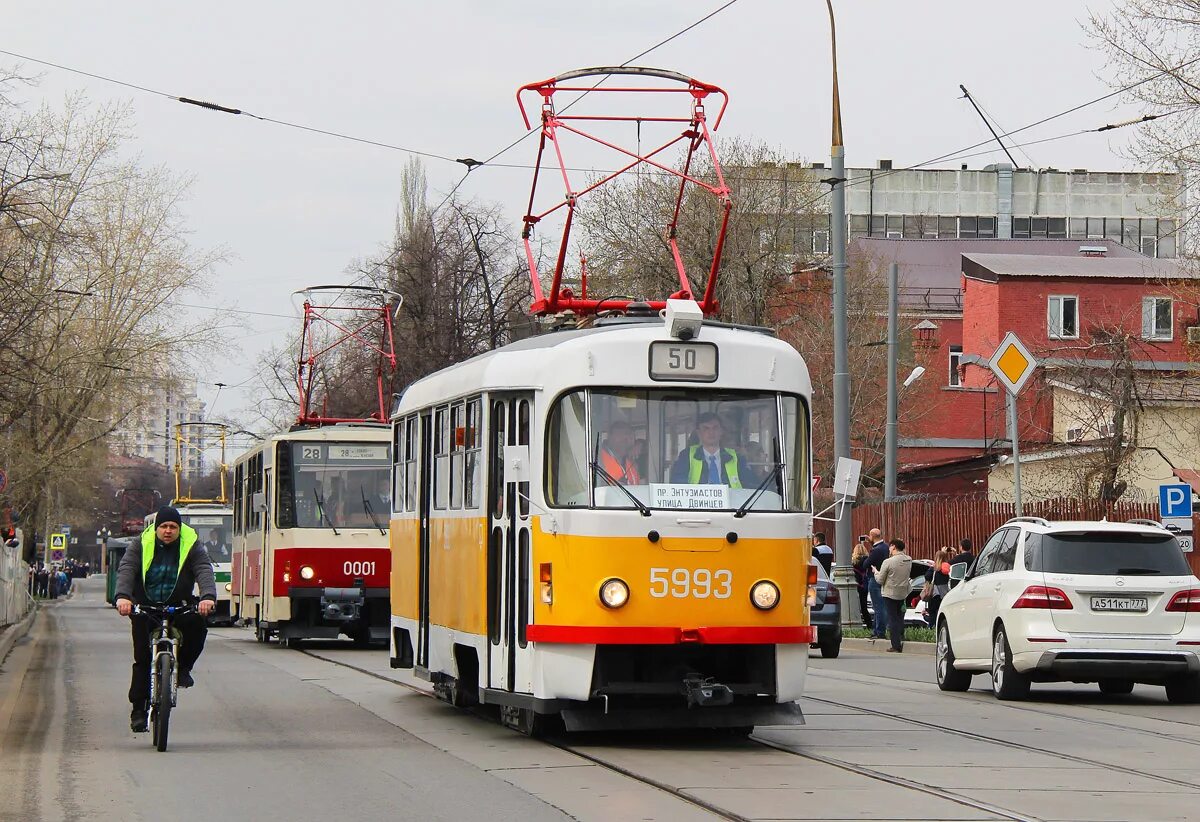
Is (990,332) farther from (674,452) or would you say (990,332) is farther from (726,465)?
(674,452)

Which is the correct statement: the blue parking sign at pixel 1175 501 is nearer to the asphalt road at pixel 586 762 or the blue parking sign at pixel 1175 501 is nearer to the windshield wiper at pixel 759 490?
the asphalt road at pixel 586 762

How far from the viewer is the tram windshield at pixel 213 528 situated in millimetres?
44438

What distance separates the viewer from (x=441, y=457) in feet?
50.2

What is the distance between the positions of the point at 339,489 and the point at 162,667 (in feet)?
49.4

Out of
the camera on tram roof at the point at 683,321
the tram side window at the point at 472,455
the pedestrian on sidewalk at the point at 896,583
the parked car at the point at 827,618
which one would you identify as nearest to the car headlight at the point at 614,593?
the camera on tram roof at the point at 683,321

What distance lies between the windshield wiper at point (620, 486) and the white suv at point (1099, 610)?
20.5ft

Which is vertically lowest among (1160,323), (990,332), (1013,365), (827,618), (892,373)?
(827,618)

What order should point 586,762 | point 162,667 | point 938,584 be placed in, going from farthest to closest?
point 938,584 < point 162,667 < point 586,762

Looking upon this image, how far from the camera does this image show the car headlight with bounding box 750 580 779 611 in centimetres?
1256

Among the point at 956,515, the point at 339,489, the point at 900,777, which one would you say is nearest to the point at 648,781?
the point at 900,777

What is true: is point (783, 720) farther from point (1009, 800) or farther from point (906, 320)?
point (906, 320)

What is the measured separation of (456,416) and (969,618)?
6.64 metres

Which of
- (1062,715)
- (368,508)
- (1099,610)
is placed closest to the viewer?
(1062,715)

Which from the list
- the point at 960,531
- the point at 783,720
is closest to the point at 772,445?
the point at 783,720
